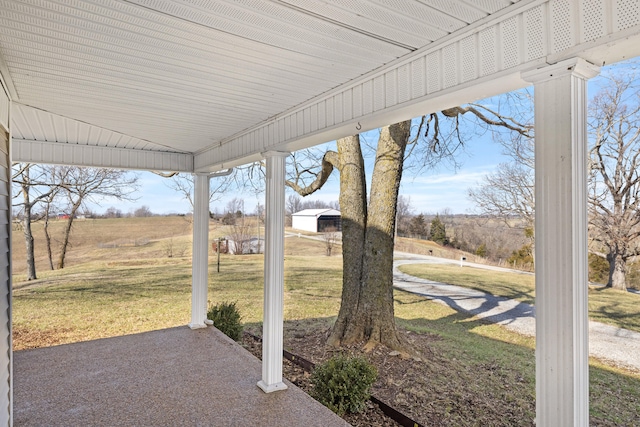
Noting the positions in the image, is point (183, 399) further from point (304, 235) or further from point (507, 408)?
point (304, 235)

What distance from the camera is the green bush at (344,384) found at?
12.1 feet

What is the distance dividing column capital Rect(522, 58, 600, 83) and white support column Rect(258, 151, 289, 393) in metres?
2.42

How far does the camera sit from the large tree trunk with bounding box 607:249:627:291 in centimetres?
377

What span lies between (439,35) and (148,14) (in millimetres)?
1335

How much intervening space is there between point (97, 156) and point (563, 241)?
541 cm

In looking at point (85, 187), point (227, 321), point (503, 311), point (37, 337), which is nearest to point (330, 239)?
point (227, 321)

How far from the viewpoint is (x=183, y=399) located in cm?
343

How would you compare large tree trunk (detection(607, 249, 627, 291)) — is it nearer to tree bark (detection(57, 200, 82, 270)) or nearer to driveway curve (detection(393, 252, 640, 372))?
driveway curve (detection(393, 252, 640, 372))

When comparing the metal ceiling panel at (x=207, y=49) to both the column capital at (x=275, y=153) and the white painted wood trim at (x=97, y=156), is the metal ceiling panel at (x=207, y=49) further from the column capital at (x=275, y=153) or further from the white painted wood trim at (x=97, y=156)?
the white painted wood trim at (x=97, y=156)

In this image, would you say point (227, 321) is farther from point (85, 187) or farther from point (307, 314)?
point (85, 187)

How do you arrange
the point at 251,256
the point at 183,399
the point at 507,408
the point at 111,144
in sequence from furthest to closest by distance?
1. the point at 251,256
2. the point at 111,144
3. the point at 507,408
4. the point at 183,399

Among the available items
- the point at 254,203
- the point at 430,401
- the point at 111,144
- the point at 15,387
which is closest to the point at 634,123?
the point at 430,401

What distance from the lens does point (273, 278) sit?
3557 mm

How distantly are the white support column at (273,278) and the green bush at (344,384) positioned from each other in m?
0.41
